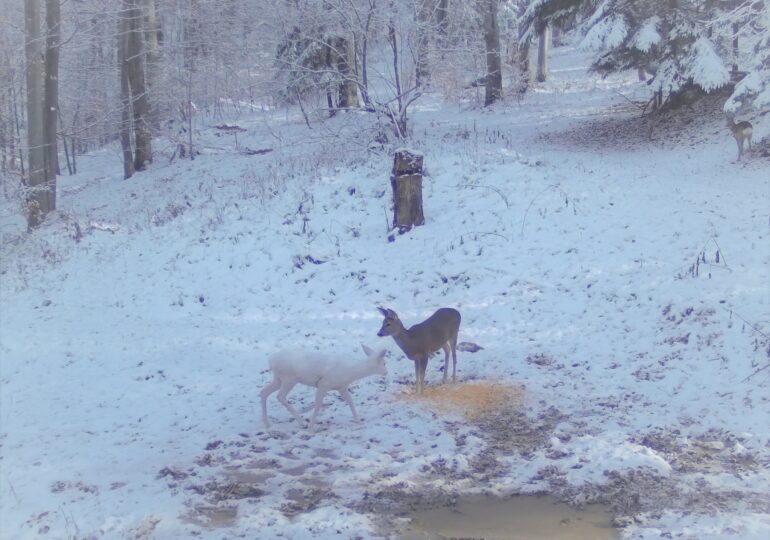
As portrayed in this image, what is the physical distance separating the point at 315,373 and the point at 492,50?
2215 centimetres

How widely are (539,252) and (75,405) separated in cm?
777

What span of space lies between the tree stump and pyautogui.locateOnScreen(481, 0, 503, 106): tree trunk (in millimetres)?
13598

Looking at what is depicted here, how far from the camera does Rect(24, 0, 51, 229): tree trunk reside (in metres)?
20.4

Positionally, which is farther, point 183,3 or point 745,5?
point 183,3

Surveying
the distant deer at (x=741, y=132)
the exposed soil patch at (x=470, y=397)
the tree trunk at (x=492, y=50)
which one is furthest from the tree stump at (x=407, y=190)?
the tree trunk at (x=492, y=50)

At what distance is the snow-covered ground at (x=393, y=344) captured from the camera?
6.84 m

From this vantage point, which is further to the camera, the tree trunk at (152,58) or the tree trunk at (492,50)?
the tree trunk at (492,50)

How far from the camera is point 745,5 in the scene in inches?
679

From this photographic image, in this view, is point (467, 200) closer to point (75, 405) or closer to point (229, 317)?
point (229, 317)

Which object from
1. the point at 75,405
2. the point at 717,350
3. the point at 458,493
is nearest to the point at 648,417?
the point at 717,350

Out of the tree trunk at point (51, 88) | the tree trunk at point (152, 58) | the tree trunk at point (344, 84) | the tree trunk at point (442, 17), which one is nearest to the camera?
the tree trunk at point (51, 88)

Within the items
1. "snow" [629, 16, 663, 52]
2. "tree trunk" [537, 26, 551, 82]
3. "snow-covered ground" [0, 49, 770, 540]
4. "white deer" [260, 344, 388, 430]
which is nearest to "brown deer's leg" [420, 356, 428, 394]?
"snow-covered ground" [0, 49, 770, 540]

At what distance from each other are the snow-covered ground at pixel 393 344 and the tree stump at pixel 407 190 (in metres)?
0.49

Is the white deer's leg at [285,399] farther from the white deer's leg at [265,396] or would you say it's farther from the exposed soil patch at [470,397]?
the exposed soil patch at [470,397]
